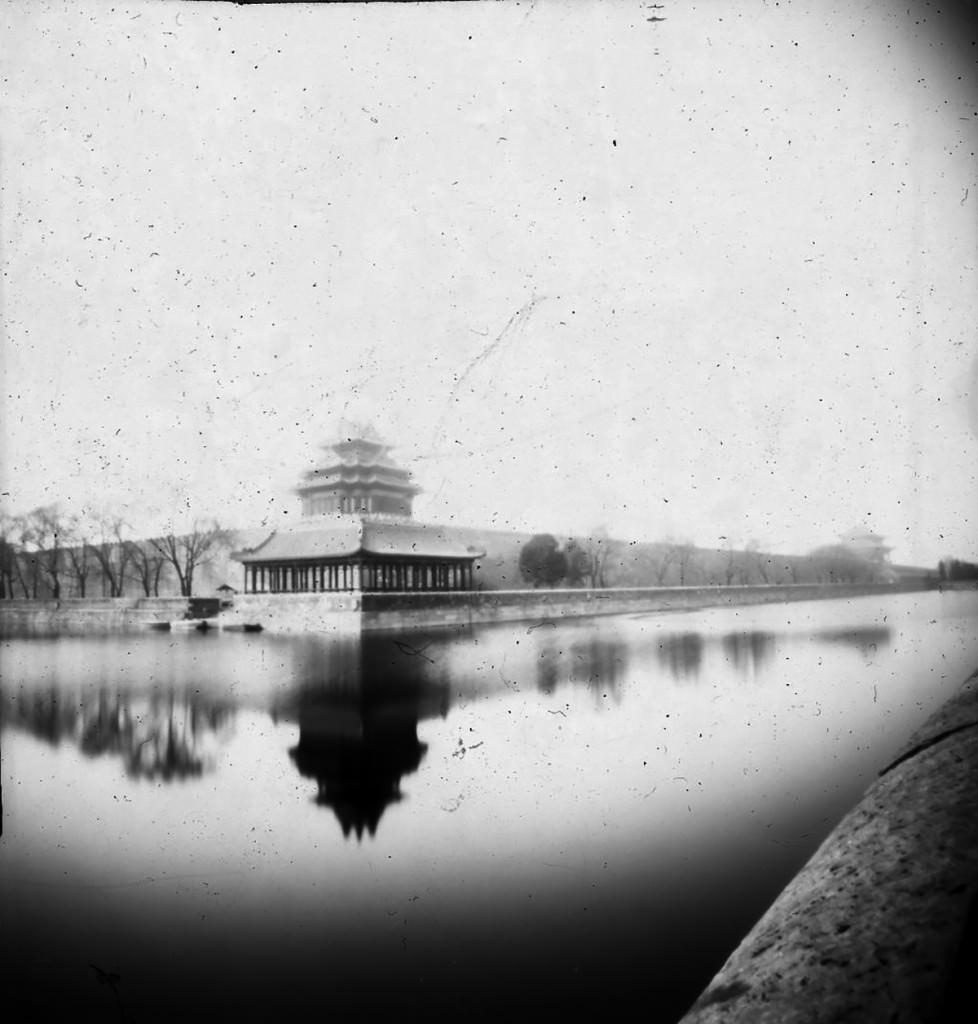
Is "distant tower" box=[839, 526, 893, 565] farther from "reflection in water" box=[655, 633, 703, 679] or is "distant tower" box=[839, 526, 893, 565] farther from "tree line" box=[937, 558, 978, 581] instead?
"reflection in water" box=[655, 633, 703, 679]

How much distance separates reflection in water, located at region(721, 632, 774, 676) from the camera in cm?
212

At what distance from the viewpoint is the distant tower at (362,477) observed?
2.10m

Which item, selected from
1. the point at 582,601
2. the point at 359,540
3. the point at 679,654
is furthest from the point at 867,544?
the point at 359,540

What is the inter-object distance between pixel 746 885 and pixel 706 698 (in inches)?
20.7

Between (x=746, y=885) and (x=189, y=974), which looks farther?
(x=746, y=885)

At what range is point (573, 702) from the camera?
1.99 meters

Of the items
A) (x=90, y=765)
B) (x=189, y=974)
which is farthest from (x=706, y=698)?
(x=90, y=765)

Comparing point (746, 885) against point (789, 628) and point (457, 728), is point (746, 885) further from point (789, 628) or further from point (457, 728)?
point (457, 728)

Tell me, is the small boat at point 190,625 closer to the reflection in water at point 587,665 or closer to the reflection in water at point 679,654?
the reflection in water at point 587,665

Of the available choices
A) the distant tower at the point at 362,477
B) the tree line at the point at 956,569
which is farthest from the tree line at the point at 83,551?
the tree line at the point at 956,569

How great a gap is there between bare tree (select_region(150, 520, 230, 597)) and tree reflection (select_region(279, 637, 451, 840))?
0.74m

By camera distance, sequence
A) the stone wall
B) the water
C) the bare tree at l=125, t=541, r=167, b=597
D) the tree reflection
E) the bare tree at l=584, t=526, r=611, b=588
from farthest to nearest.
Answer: the stone wall → the bare tree at l=125, t=541, r=167, b=597 → the bare tree at l=584, t=526, r=611, b=588 → the tree reflection → the water

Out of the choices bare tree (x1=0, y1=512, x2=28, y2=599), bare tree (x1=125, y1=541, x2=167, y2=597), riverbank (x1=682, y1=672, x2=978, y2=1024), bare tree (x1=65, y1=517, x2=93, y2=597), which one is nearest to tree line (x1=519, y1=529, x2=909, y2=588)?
riverbank (x1=682, y1=672, x2=978, y2=1024)

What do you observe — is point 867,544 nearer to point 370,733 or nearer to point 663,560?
point 663,560
